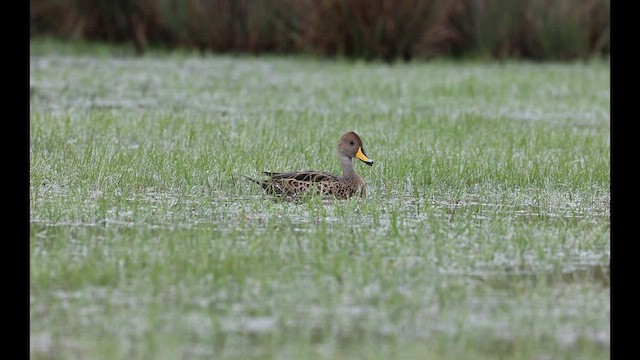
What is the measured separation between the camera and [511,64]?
17.9 m

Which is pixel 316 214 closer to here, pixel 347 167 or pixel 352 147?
pixel 347 167

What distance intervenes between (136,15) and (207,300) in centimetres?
1461

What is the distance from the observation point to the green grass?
5008mm

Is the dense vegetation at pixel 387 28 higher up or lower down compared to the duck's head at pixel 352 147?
higher up

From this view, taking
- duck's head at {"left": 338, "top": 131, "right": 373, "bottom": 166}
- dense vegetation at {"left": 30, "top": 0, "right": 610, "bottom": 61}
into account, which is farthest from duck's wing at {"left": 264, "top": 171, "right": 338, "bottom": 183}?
dense vegetation at {"left": 30, "top": 0, "right": 610, "bottom": 61}

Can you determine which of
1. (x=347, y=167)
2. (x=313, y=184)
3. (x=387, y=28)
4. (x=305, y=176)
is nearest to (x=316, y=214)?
(x=313, y=184)

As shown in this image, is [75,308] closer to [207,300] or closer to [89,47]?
[207,300]

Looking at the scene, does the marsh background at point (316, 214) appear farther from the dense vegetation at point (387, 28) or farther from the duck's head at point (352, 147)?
the dense vegetation at point (387, 28)

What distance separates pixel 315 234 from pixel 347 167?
62.9 inches

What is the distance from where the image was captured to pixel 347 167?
8.22 m

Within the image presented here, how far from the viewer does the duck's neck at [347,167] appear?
26.6 ft

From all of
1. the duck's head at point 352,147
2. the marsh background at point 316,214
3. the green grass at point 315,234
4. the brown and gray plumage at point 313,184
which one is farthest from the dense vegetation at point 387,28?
the brown and gray plumage at point 313,184

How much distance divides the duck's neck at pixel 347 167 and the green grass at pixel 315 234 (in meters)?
0.22
